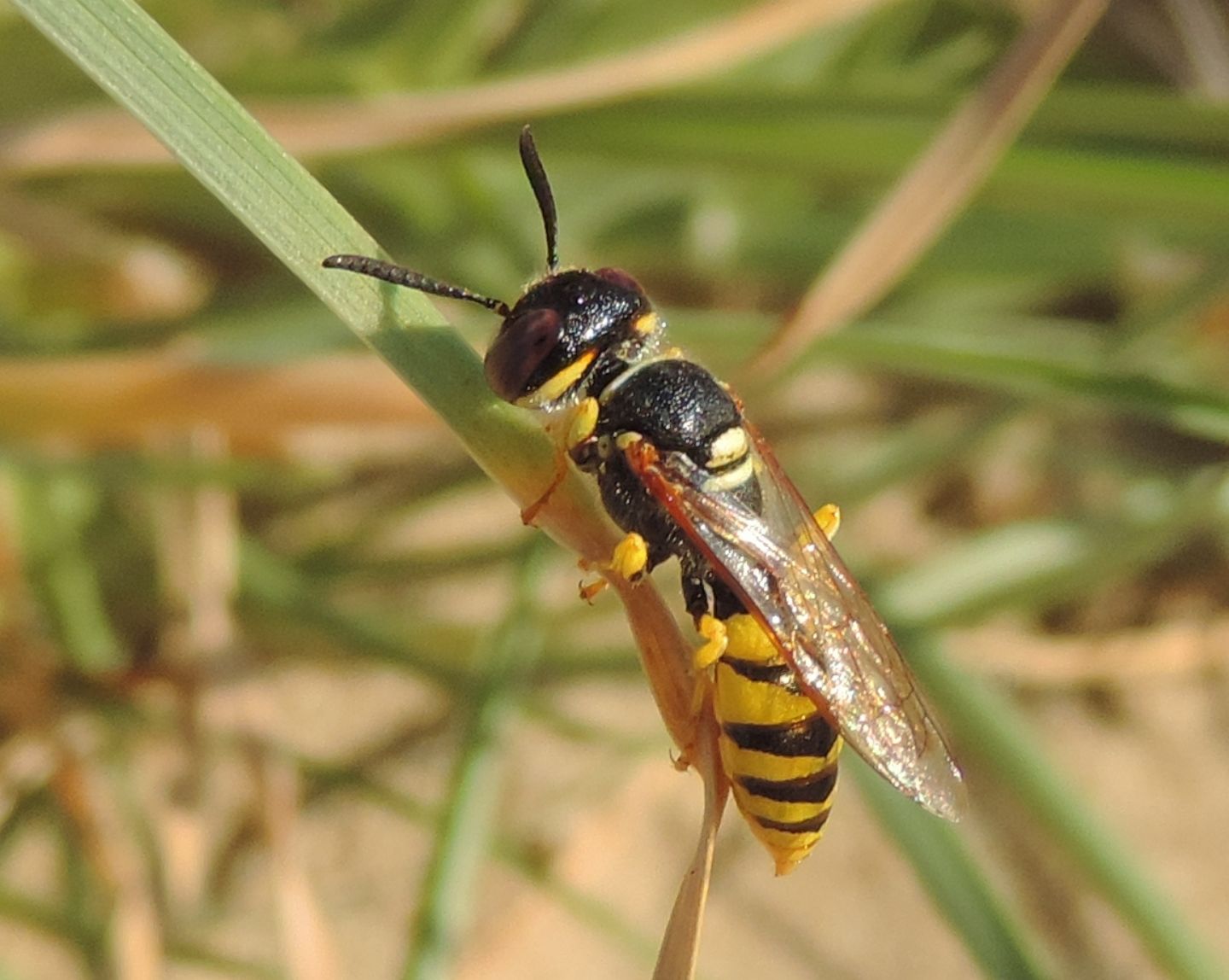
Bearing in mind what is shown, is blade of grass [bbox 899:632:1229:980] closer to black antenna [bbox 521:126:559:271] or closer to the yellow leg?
the yellow leg

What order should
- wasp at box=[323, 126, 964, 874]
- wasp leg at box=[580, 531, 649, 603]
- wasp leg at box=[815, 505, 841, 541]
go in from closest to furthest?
wasp leg at box=[580, 531, 649, 603], wasp at box=[323, 126, 964, 874], wasp leg at box=[815, 505, 841, 541]

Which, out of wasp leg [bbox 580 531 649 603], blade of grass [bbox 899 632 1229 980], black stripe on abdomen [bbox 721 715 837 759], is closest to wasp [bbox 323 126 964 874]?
black stripe on abdomen [bbox 721 715 837 759]

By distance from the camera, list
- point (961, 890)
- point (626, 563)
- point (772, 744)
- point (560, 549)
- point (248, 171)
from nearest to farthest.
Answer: point (248, 171)
point (626, 563)
point (772, 744)
point (961, 890)
point (560, 549)

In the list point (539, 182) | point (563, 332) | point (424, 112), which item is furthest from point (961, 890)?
point (424, 112)

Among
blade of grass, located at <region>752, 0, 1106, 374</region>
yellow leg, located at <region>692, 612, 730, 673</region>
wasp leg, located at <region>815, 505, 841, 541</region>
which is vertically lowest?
yellow leg, located at <region>692, 612, 730, 673</region>

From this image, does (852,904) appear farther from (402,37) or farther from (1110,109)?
(402,37)

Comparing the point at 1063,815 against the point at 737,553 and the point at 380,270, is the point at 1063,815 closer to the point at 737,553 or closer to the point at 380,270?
the point at 737,553

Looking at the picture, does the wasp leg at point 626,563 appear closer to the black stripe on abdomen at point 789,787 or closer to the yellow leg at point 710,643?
the yellow leg at point 710,643
